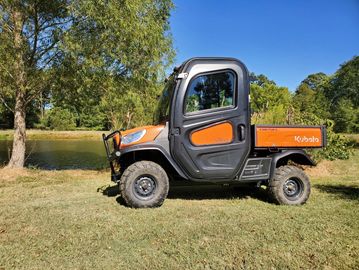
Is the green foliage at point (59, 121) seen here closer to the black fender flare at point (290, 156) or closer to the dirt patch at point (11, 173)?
the dirt patch at point (11, 173)

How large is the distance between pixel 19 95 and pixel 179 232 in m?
6.69

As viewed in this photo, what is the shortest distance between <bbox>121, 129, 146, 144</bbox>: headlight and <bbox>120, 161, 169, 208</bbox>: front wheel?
359mm

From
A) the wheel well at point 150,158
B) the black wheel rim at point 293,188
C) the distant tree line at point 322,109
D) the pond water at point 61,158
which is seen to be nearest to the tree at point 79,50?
the pond water at point 61,158

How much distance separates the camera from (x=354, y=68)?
26.0m

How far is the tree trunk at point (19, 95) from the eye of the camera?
27.0 ft

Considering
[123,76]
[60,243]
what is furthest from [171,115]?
[123,76]

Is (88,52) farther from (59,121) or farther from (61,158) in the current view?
(59,121)

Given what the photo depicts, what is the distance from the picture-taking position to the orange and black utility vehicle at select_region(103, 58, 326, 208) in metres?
4.81

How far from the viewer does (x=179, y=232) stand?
3729 mm

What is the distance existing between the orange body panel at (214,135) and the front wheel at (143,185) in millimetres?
710

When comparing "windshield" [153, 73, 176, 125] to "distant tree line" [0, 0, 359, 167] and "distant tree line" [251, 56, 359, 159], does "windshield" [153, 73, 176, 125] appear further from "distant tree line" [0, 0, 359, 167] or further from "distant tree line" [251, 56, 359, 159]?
"distant tree line" [0, 0, 359, 167]

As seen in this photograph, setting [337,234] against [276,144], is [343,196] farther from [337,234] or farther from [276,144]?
[337,234]

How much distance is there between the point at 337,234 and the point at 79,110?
26.8 ft

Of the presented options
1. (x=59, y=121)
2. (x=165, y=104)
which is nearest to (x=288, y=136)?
(x=165, y=104)
